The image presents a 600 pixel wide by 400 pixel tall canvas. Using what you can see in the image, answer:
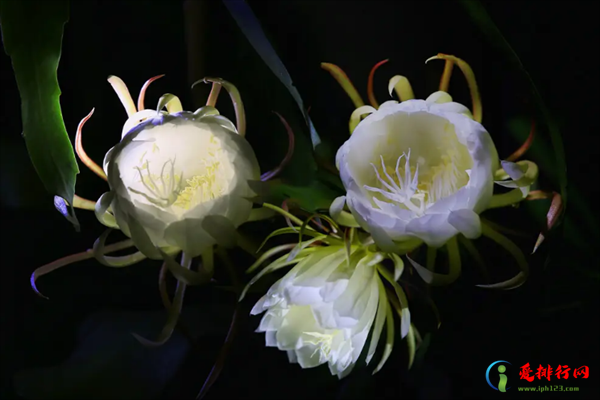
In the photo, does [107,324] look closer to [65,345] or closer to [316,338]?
[65,345]

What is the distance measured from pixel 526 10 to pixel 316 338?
1.67 feet

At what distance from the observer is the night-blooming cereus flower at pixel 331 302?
0.45 meters

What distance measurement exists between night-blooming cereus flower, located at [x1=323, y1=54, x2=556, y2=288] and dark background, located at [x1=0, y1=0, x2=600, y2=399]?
122 millimetres

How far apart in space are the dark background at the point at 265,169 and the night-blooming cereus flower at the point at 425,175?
0.12 metres

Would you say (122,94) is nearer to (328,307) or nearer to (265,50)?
(265,50)

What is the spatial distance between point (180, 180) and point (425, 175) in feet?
0.89

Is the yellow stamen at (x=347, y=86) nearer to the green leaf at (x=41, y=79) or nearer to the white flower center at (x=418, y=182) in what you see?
the white flower center at (x=418, y=182)

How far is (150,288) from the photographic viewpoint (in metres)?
0.63

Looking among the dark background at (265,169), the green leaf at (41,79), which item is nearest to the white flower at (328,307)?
the dark background at (265,169)

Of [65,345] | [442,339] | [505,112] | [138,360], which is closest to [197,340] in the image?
[138,360]

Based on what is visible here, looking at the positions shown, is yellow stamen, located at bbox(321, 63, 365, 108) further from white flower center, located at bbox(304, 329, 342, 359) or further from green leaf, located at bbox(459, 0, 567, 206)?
white flower center, located at bbox(304, 329, 342, 359)

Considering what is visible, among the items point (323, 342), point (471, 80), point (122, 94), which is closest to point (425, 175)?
point (471, 80)

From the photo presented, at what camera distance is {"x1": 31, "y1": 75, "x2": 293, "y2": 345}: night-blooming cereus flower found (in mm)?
445

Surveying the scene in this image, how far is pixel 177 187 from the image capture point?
483mm
